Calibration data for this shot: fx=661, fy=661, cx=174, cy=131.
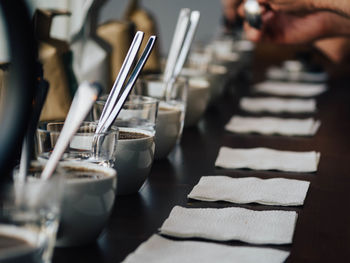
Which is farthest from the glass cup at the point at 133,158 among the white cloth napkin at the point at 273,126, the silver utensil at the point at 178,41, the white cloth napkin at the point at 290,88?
the white cloth napkin at the point at 290,88

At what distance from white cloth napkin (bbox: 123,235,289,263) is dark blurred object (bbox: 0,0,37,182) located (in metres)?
0.14

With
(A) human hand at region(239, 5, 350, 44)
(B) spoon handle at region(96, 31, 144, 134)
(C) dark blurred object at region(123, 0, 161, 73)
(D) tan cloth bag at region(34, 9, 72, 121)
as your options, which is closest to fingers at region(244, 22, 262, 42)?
(A) human hand at region(239, 5, 350, 44)

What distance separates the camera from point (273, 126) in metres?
1.36

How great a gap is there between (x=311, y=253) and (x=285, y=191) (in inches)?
8.5

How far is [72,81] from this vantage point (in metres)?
1.13

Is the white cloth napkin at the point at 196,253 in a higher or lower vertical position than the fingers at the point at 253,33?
lower

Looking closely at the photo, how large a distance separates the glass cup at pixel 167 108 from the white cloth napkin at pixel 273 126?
0.19 metres

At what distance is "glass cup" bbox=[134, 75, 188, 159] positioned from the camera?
100cm

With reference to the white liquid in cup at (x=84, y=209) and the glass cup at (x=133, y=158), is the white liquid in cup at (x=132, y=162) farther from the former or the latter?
the white liquid in cup at (x=84, y=209)

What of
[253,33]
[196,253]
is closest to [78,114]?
[196,253]

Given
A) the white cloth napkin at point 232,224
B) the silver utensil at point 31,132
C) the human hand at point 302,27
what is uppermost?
the human hand at point 302,27

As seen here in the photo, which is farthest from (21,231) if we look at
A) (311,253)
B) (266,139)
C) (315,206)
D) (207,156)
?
(266,139)

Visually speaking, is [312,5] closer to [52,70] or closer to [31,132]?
[52,70]

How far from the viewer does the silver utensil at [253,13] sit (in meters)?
1.59
